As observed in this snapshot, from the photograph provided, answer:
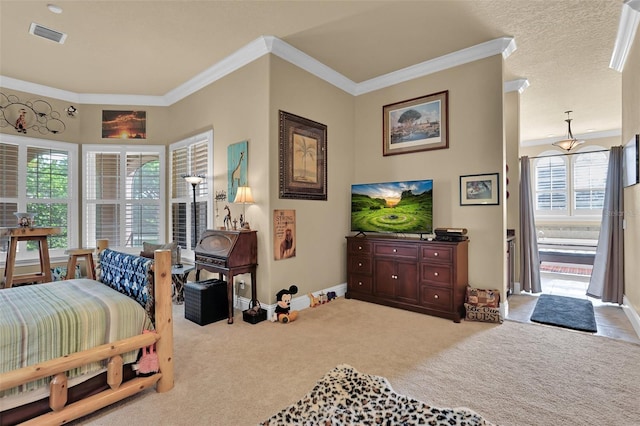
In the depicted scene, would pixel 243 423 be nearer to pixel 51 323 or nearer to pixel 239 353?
pixel 239 353

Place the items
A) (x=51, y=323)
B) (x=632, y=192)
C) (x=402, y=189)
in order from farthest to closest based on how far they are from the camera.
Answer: (x=402, y=189) < (x=632, y=192) < (x=51, y=323)

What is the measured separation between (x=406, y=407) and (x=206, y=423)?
1.19 meters

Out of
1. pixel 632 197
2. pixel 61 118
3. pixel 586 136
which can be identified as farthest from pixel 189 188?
pixel 586 136

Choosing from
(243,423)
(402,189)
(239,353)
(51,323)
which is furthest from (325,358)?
(402,189)

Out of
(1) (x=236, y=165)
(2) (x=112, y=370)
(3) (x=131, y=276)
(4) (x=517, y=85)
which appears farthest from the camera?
(4) (x=517, y=85)

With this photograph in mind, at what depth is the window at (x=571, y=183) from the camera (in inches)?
298

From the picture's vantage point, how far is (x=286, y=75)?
3791 millimetres

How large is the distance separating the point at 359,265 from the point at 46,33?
443 centimetres

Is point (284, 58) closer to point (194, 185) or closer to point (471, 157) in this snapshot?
point (194, 185)

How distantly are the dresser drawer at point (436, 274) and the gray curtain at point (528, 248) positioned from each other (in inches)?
76.8

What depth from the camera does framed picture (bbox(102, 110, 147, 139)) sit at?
5121 mm

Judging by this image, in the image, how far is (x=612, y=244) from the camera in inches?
164

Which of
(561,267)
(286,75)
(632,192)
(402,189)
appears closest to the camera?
(632,192)

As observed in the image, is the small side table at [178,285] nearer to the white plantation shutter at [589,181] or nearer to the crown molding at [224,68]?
the crown molding at [224,68]
